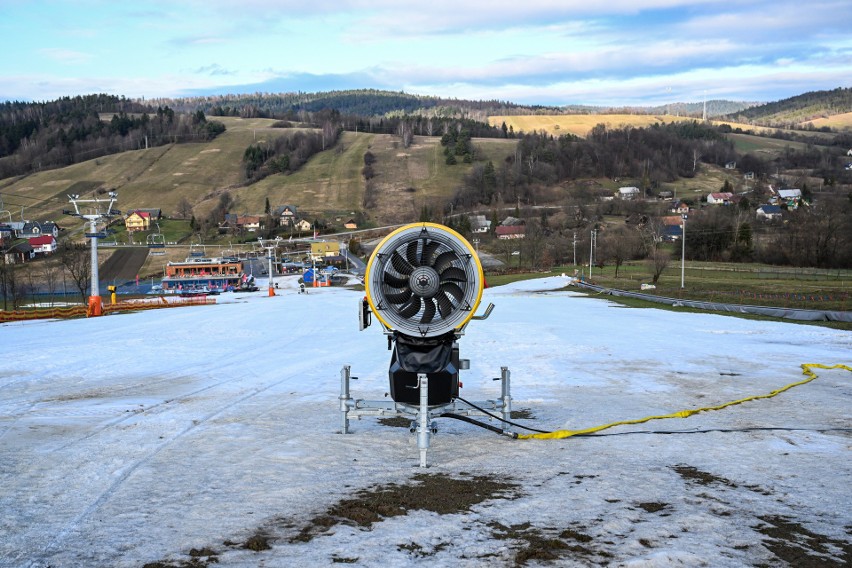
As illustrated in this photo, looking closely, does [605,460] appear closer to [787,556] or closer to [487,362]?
[787,556]

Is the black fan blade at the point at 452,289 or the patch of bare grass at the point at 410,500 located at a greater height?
the black fan blade at the point at 452,289

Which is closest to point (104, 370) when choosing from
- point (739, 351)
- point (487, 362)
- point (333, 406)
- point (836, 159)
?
point (333, 406)

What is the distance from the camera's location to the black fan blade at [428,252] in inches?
406

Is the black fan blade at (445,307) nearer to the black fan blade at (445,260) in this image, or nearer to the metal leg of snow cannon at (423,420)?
the black fan blade at (445,260)

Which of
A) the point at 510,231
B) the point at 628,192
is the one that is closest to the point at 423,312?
the point at 510,231

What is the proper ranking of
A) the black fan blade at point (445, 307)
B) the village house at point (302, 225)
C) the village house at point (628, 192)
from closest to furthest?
the black fan blade at point (445, 307) → the village house at point (302, 225) → the village house at point (628, 192)

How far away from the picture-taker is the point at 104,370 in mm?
16078

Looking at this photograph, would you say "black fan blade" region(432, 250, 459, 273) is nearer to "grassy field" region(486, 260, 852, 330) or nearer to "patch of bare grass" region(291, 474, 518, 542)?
"patch of bare grass" region(291, 474, 518, 542)

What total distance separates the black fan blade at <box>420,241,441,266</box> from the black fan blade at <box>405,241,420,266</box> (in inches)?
3.6

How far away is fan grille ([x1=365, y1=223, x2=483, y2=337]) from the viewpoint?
1002cm

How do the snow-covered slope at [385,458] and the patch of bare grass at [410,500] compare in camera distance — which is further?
the patch of bare grass at [410,500]

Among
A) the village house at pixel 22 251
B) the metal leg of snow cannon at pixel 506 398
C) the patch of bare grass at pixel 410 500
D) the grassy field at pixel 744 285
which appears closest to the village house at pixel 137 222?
the village house at pixel 22 251

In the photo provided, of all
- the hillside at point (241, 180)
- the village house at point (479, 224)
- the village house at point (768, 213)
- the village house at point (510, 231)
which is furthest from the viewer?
Result: the hillside at point (241, 180)

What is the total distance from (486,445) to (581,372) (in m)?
6.76
